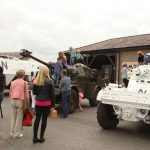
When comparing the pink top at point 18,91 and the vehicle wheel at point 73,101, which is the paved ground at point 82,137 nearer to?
the pink top at point 18,91

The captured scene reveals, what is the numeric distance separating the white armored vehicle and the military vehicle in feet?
10.7

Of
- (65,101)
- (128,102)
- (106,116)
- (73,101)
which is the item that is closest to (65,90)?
(65,101)

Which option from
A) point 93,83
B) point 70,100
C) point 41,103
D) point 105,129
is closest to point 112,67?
point 93,83

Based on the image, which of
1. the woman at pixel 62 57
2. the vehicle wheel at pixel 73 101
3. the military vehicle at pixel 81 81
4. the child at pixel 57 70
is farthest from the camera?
the woman at pixel 62 57

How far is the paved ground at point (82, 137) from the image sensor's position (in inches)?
293

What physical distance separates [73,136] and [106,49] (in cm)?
1614

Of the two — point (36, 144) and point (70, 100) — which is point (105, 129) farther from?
point (70, 100)

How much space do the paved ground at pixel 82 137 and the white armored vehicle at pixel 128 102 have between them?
16.1 inches

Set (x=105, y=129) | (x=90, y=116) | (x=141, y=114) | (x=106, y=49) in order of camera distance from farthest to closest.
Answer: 1. (x=106, y=49)
2. (x=90, y=116)
3. (x=105, y=129)
4. (x=141, y=114)

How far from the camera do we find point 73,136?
8.48m

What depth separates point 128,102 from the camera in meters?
8.42

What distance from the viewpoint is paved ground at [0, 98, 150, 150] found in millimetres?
7438

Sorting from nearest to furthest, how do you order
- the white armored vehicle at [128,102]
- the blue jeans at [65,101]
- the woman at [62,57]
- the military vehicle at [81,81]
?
the white armored vehicle at [128,102] < the blue jeans at [65,101] < the military vehicle at [81,81] < the woman at [62,57]

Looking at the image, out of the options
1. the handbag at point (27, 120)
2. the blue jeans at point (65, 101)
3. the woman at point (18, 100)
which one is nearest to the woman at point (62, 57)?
the blue jeans at point (65, 101)
